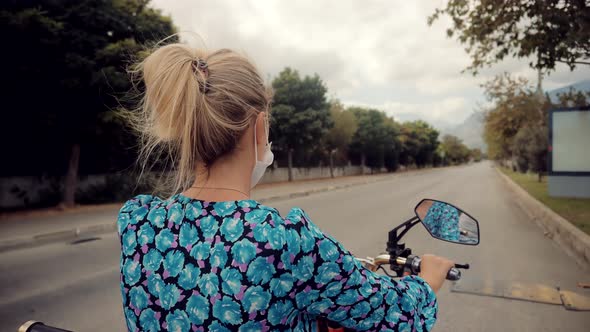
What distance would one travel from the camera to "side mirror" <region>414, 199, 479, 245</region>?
1516mm

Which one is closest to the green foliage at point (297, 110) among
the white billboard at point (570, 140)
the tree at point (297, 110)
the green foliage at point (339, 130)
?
the tree at point (297, 110)

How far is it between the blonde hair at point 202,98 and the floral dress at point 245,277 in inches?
6.4

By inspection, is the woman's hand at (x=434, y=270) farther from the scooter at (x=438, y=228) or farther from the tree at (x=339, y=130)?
the tree at (x=339, y=130)

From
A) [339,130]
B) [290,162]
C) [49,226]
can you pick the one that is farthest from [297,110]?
[49,226]

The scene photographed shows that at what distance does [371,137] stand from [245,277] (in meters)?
50.7

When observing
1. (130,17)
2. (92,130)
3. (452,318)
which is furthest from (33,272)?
(130,17)

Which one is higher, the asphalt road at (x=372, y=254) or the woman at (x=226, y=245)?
the woman at (x=226, y=245)

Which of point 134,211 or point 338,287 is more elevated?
point 134,211

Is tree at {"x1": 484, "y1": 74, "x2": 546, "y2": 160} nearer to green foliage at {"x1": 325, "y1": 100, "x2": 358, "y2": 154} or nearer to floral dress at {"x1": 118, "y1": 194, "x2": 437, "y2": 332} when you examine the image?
green foliage at {"x1": 325, "y1": 100, "x2": 358, "y2": 154}

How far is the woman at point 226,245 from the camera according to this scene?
94 cm

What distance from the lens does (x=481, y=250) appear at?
21.2 ft

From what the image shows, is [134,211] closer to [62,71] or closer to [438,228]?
[438,228]

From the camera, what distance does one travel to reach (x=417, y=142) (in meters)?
75.0

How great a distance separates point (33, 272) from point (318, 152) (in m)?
35.0
